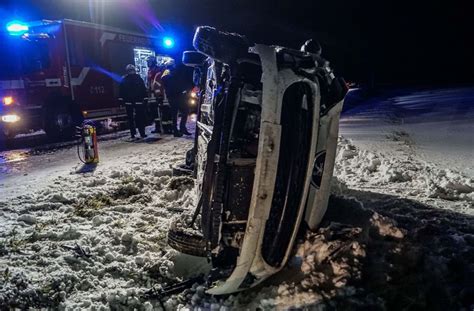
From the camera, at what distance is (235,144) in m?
2.68

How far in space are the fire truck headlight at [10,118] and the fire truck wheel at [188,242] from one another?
Result: 9567mm

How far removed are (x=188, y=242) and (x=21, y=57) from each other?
34.9ft

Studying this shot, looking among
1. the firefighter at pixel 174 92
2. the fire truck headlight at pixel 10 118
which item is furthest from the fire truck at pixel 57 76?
the firefighter at pixel 174 92

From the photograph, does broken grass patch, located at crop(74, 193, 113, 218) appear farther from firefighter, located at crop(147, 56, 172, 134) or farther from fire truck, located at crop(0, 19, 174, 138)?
fire truck, located at crop(0, 19, 174, 138)

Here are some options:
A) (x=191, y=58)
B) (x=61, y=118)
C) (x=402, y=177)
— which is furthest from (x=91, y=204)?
(x=61, y=118)

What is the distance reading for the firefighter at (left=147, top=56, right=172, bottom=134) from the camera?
11320 millimetres

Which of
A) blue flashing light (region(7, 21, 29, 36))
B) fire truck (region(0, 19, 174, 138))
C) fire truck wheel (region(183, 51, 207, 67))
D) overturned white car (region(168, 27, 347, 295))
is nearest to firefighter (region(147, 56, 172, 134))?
fire truck (region(0, 19, 174, 138))

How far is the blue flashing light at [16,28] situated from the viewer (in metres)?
10.8

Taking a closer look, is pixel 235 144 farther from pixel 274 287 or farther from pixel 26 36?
pixel 26 36

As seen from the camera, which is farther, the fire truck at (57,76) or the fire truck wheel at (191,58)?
the fire truck at (57,76)

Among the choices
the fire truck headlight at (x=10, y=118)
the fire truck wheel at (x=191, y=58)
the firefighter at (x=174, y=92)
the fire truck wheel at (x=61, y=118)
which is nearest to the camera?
the fire truck wheel at (x=191, y=58)

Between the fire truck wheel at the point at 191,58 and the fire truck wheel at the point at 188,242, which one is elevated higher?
the fire truck wheel at the point at 191,58

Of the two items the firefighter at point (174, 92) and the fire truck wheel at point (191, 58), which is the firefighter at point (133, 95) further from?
the fire truck wheel at point (191, 58)

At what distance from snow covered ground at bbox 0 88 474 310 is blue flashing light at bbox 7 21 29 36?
23.1ft
